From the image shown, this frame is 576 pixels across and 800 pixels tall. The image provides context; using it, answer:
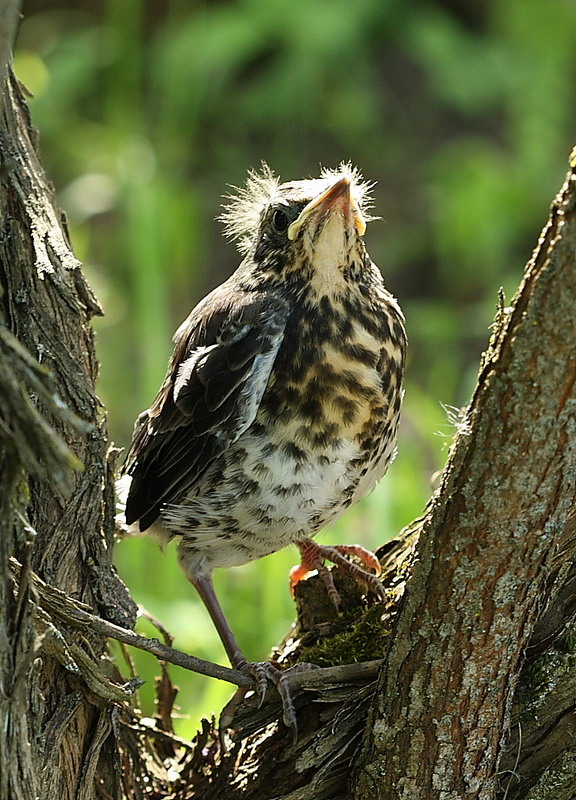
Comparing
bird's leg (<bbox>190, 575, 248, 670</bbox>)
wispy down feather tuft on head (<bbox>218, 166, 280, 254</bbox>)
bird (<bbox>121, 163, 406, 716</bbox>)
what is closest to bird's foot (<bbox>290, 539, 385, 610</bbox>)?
bird (<bbox>121, 163, 406, 716</bbox>)

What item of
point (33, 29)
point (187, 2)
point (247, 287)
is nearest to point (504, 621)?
point (247, 287)

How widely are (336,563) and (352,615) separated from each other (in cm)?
14

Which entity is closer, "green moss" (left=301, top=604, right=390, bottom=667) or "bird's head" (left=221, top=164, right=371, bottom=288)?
"green moss" (left=301, top=604, right=390, bottom=667)

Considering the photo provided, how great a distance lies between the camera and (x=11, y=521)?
131 centimetres

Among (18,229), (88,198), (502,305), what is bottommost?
(502,305)

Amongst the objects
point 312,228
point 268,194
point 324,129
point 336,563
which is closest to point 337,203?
point 312,228

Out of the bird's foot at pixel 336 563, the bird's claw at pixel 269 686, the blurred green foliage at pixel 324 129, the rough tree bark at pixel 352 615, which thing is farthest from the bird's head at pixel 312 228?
the blurred green foliage at pixel 324 129

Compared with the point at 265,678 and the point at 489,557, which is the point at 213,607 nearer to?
the point at 265,678

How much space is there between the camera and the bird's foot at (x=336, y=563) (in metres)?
2.01

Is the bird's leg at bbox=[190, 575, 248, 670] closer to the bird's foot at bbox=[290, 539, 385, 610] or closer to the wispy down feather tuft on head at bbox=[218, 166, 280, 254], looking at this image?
the bird's foot at bbox=[290, 539, 385, 610]

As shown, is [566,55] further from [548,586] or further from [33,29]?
[548,586]

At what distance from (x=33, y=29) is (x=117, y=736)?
18.8 feet

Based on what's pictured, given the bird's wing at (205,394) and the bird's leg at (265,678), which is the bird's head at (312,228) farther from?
the bird's leg at (265,678)

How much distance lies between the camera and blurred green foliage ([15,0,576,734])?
509 centimetres
